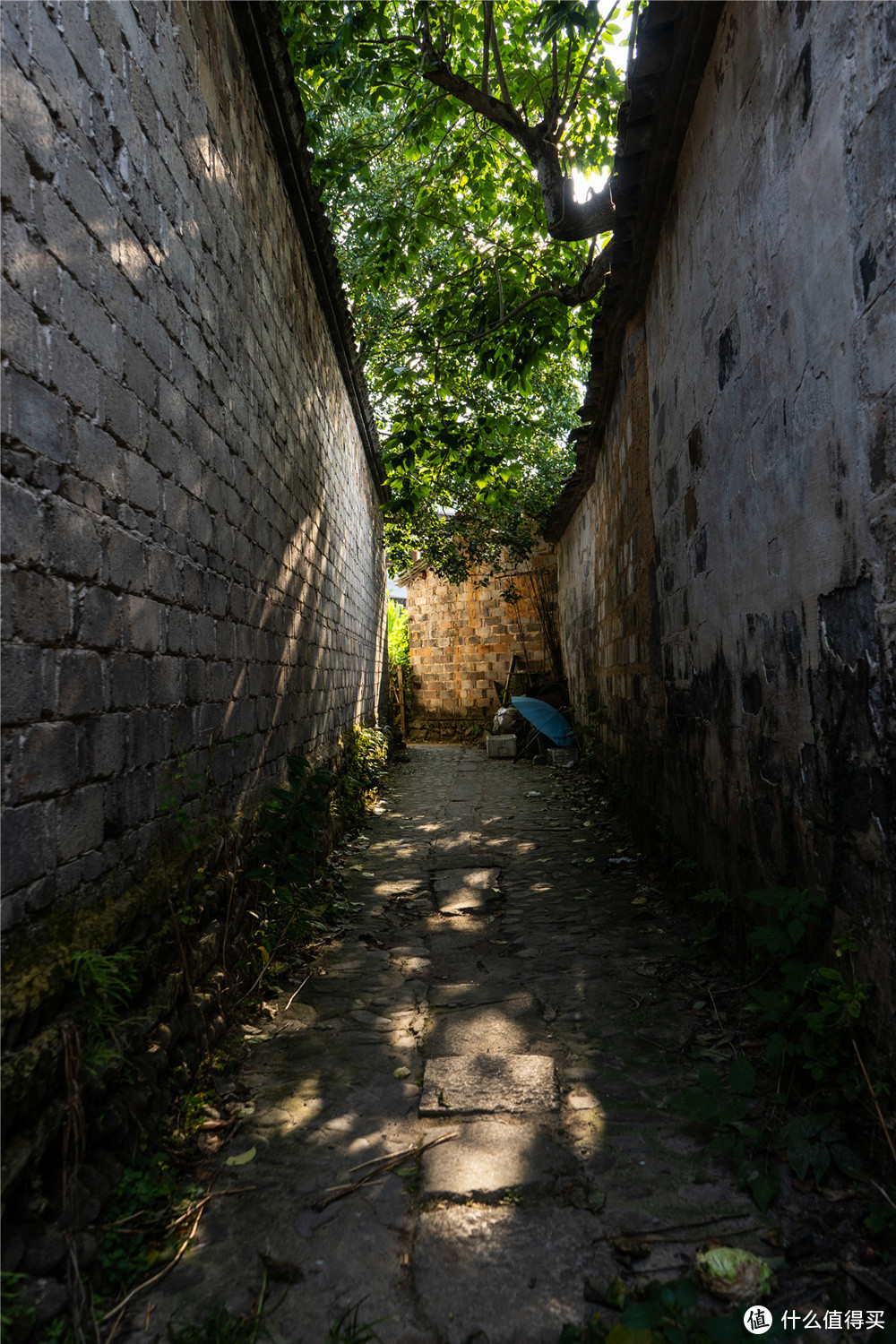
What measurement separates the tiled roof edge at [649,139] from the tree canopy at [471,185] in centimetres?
54

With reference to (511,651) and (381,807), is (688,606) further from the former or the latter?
(511,651)

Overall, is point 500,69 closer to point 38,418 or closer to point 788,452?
point 788,452

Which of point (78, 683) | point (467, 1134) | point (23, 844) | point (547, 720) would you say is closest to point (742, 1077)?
point (467, 1134)

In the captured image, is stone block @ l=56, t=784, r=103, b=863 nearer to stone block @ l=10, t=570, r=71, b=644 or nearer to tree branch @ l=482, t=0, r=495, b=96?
stone block @ l=10, t=570, r=71, b=644

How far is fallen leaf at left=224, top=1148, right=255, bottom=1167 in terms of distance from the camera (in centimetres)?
195

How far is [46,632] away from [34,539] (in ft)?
0.67

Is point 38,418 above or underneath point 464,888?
above

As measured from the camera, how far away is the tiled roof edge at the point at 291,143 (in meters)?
3.46

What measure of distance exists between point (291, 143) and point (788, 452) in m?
3.49

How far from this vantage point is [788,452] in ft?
7.42

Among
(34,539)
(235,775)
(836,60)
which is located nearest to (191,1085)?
(235,775)

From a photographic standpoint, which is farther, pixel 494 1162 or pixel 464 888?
pixel 464 888

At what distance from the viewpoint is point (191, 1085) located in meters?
2.20

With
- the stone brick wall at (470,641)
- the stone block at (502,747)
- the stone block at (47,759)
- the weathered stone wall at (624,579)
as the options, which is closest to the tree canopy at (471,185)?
the weathered stone wall at (624,579)
